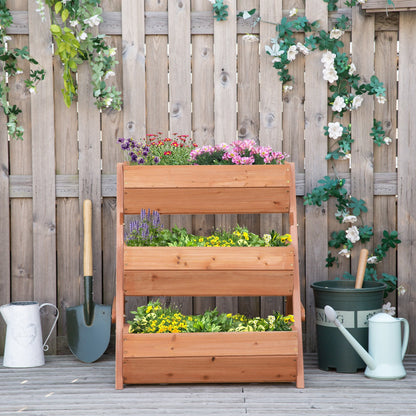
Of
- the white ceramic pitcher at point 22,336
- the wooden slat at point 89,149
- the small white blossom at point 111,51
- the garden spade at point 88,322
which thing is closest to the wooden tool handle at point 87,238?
the garden spade at point 88,322

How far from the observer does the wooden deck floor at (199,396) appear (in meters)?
2.70

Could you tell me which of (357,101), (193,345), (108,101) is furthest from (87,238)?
(357,101)

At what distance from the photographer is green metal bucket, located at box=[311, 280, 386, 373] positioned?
335 centimetres

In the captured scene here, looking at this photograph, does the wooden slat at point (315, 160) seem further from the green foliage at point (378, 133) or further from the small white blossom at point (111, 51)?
the small white blossom at point (111, 51)

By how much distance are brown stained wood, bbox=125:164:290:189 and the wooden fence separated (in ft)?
1.79

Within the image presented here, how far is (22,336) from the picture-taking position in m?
3.54

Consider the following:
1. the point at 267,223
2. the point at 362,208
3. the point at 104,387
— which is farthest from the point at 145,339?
the point at 362,208

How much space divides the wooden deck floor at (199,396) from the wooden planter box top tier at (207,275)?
10cm

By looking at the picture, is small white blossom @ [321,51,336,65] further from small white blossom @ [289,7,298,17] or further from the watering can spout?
the watering can spout

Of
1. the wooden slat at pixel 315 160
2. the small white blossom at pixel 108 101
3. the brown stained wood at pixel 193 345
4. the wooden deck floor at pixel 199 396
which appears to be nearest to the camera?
the wooden deck floor at pixel 199 396

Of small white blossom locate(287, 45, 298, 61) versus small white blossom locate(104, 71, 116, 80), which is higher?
small white blossom locate(287, 45, 298, 61)

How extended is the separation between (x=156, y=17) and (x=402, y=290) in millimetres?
2141

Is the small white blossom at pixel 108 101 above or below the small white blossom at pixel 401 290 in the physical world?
above

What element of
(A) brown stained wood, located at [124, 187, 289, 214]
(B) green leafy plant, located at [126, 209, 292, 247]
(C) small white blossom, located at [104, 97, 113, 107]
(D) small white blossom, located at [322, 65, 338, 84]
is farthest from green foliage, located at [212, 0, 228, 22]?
(B) green leafy plant, located at [126, 209, 292, 247]
